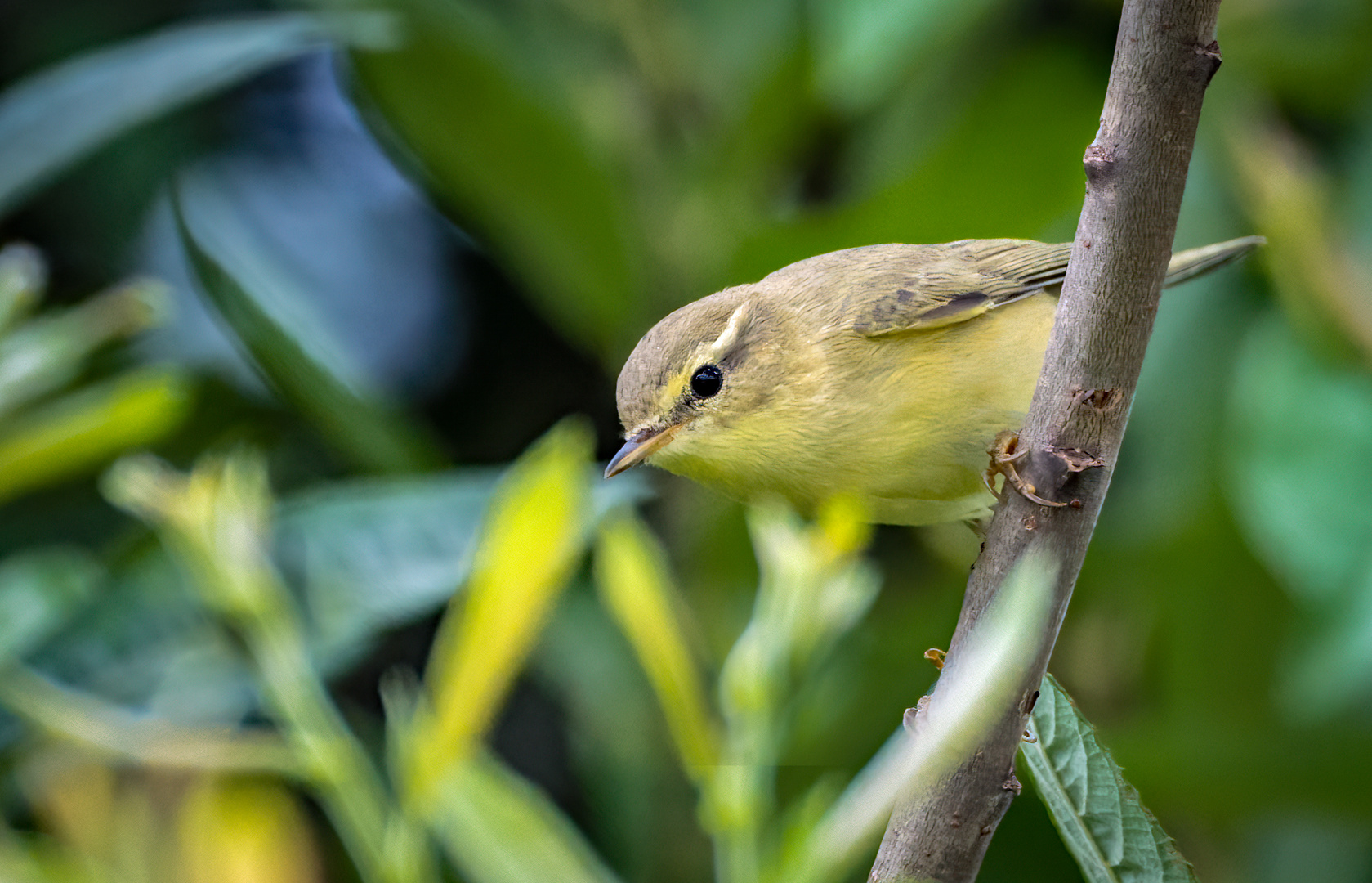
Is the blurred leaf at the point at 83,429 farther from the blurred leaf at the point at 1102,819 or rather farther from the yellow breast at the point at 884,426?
the blurred leaf at the point at 1102,819

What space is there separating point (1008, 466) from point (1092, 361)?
145 mm

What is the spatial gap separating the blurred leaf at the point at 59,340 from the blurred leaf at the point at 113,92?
33 centimetres

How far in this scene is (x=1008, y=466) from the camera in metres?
1.20

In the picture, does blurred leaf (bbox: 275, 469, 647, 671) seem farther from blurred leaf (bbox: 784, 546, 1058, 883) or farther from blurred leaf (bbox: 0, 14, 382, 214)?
blurred leaf (bbox: 784, 546, 1058, 883)

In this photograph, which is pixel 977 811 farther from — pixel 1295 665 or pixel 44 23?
pixel 44 23

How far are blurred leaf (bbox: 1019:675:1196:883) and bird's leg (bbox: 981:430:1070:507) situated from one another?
0.18 metres

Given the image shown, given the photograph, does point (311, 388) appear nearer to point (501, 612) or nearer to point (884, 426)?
point (884, 426)

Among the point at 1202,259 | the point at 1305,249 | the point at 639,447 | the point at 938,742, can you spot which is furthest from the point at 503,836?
the point at 1305,249

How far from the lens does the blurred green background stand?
2129mm

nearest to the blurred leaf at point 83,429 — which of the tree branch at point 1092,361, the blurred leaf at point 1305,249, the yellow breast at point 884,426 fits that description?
the yellow breast at point 884,426

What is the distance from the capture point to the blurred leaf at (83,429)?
1.94 metres

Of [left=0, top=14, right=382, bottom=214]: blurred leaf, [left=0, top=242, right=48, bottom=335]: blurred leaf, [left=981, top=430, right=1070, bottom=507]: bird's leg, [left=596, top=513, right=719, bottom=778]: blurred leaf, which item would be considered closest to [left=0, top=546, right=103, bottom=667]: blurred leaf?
[left=0, top=242, right=48, bottom=335]: blurred leaf

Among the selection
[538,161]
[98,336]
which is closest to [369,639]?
[98,336]

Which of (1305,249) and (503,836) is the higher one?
(1305,249)
